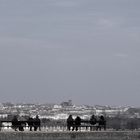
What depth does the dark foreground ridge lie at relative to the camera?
6034 cm

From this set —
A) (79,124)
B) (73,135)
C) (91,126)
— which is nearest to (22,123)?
(79,124)

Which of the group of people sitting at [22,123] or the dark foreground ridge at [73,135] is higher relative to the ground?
the group of people sitting at [22,123]

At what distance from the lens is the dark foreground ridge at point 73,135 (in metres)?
60.3

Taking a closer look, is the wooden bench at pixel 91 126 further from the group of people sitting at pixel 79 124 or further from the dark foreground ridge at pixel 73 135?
the dark foreground ridge at pixel 73 135

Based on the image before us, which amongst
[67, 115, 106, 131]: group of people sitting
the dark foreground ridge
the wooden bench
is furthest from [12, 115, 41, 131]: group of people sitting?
the dark foreground ridge

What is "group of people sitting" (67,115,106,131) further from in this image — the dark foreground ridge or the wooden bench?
the dark foreground ridge

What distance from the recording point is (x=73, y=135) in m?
62.9

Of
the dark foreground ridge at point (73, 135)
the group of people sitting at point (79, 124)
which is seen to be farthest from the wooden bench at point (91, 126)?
the dark foreground ridge at point (73, 135)

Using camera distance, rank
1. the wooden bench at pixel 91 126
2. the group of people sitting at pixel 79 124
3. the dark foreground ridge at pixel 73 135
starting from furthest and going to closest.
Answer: the group of people sitting at pixel 79 124
the wooden bench at pixel 91 126
the dark foreground ridge at pixel 73 135

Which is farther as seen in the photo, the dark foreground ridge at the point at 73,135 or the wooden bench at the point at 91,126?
the wooden bench at the point at 91,126

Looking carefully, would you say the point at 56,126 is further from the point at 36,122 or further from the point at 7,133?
the point at 7,133

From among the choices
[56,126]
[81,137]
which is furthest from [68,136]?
[56,126]

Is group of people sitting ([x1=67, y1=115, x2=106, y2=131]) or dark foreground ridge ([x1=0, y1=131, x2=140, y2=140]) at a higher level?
group of people sitting ([x1=67, y1=115, x2=106, y2=131])

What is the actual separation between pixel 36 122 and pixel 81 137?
5191 mm
